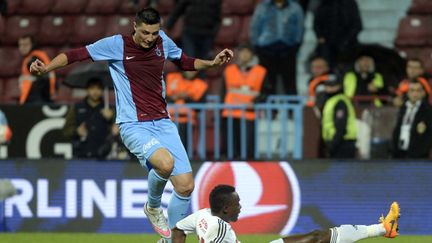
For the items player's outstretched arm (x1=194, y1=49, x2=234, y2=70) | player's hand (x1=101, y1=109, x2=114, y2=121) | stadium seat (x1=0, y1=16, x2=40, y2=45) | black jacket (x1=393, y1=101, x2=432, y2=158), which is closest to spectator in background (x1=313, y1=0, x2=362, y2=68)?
black jacket (x1=393, y1=101, x2=432, y2=158)

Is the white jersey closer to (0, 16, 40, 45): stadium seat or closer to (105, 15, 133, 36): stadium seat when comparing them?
(105, 15, 133, 36): stadium seat

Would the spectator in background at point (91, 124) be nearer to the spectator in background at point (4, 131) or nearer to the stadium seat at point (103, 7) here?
the spectator in background at point (4, 131)

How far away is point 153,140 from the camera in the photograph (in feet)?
37.1

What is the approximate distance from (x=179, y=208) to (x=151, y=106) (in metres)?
0.90

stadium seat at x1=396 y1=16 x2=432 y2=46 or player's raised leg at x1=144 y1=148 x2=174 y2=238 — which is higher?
stadium seat at x1=396 y1=16 x2=432 y2=46

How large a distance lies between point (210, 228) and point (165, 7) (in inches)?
414

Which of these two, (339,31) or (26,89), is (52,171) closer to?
(26,89)

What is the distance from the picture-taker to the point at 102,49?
11.4 metres

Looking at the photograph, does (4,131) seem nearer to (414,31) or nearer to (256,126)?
(256,126)

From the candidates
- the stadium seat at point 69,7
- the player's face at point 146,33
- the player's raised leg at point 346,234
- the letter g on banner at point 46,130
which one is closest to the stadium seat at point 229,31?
the stadium seat at point 69,7

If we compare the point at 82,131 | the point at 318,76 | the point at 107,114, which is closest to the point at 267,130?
the point at 318,76

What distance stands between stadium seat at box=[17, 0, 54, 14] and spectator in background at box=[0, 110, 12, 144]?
4.97 metres

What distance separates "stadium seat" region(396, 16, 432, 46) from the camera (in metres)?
19.4

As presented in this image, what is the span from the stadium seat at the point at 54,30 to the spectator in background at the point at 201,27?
9.51 feet
